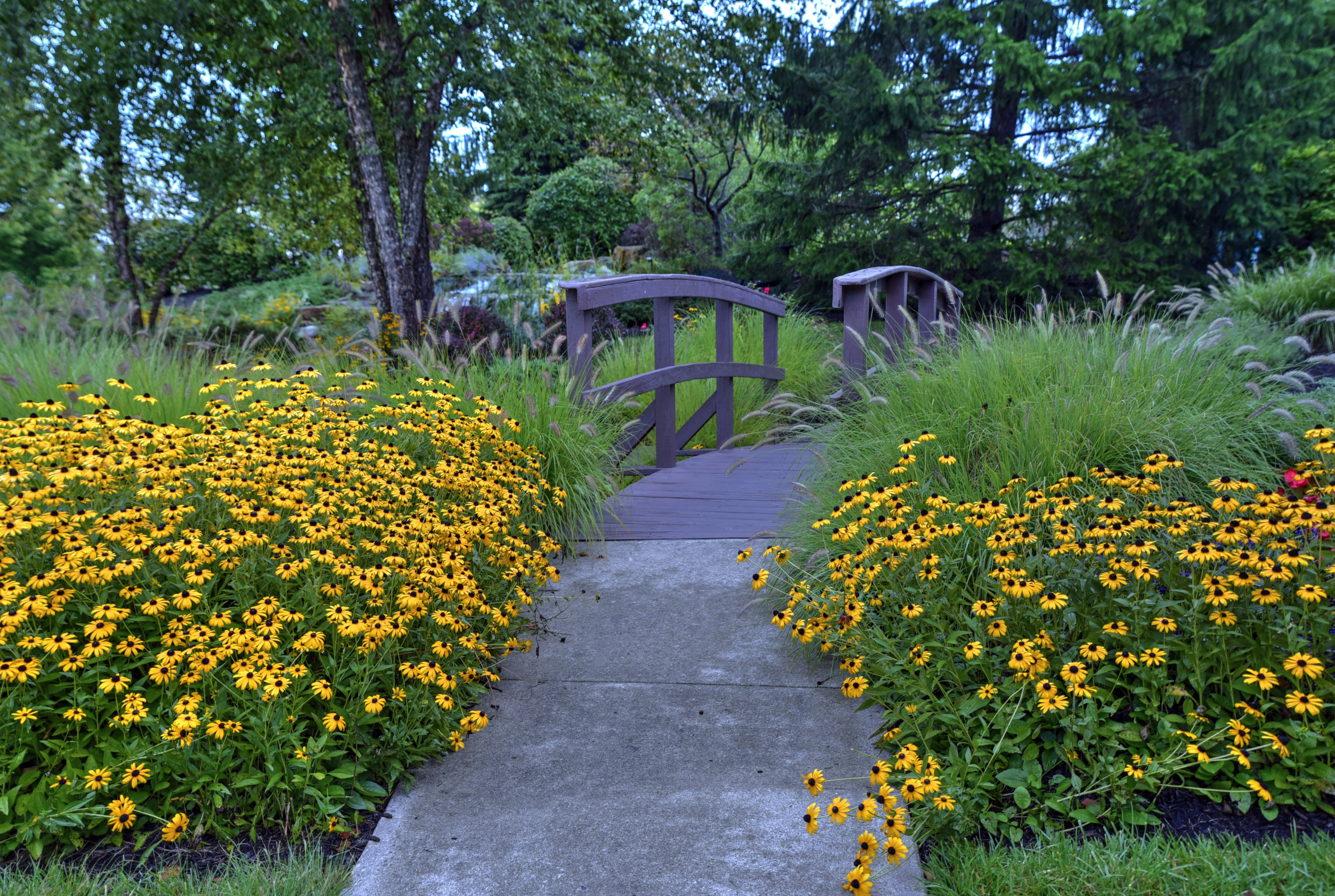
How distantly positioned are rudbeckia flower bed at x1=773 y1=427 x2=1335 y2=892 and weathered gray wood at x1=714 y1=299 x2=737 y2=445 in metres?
3.87

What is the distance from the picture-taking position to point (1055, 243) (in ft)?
37.5

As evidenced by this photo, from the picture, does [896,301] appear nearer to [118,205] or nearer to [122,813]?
[122,813]

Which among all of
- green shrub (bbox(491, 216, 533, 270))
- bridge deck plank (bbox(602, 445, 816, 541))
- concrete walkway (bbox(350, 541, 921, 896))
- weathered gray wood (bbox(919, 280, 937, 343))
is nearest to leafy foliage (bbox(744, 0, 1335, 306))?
weathered gray wood (bbox(919, 280, 937, 343))

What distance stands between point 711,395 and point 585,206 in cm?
1380

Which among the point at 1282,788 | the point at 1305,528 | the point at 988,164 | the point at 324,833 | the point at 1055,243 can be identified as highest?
the point at 988,164

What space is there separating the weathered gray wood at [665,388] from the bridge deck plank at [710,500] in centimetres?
15

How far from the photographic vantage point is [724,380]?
23.7 ft

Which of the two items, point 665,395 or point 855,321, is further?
point 665,395

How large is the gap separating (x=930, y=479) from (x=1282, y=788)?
1.77 m

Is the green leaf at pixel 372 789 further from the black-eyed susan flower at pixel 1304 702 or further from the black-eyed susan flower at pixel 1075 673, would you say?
the black-eyed susan flower at pixel 1304 702

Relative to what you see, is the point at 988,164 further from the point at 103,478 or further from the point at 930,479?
the point at 103,478

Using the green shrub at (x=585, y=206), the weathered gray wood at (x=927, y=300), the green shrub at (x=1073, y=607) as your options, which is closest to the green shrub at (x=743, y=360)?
the weathered gray wood at (x=927, y=300)

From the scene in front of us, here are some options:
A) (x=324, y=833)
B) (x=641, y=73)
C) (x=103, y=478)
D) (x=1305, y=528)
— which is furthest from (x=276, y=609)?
(x=641, y=73)

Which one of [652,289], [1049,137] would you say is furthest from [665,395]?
[1049,137]
